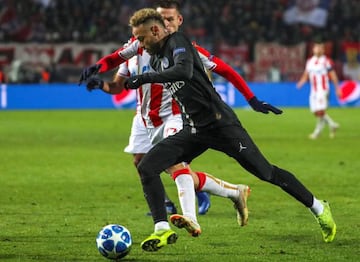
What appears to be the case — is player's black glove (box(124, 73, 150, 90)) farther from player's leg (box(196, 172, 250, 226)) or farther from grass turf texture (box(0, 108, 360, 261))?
player's leg (box(196, 172, 250, 226))

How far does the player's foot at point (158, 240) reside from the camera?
7242mm

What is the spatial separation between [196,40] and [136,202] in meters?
26.3

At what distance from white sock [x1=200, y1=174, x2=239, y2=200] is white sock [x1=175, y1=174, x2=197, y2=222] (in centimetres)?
42

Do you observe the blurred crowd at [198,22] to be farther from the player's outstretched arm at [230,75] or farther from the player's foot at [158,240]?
the player's foot at [158,240]

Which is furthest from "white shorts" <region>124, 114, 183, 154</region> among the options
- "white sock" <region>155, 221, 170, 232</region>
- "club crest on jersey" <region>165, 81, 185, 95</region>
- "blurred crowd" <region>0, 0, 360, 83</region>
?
"blurred crowd" <region>0, 0, 360, 83</region>

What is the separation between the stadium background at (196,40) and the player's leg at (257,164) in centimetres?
2417

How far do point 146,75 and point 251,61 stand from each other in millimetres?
30426

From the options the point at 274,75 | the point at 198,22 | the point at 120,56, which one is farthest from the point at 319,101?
the point at 198,22

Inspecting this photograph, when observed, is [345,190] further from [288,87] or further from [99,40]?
[99,40]

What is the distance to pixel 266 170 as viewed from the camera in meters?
7.94

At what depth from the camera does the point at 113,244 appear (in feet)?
23.5

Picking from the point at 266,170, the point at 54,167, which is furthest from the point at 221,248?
the point at 54,167

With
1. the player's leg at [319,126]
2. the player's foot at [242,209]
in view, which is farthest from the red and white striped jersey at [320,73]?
the player's foot at [242,209]

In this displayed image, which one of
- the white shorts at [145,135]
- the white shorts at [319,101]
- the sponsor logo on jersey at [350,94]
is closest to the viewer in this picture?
the white shorts at [145,135]
